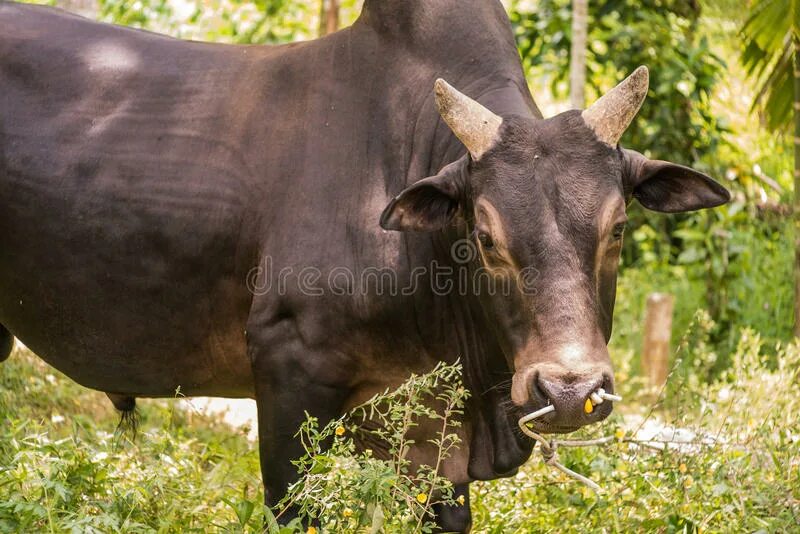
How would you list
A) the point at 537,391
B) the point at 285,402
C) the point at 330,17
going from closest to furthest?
the point at 537,391
the point at 285,402
the point at 330,17

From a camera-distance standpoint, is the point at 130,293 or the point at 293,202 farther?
the point at 130,293

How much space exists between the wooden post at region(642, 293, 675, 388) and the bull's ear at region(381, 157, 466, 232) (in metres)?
4.72

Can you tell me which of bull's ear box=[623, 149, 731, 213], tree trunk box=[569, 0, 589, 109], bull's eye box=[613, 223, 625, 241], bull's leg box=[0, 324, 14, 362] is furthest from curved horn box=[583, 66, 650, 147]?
tree trunk box=[569, 0, 589, 109]

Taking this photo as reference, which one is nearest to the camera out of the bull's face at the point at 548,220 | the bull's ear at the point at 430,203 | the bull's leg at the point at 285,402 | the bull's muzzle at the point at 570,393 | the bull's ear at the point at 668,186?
the bull's muzzle at the point at 570,393

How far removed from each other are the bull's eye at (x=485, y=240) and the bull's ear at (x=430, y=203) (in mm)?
210

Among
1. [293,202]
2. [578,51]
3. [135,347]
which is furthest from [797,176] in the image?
[135,347]

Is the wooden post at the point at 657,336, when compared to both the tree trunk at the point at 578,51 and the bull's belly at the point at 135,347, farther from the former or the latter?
the bull's belly at the point at 135,347

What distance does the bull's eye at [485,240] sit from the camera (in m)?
3.67

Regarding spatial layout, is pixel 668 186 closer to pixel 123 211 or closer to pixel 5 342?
pixel 123 211

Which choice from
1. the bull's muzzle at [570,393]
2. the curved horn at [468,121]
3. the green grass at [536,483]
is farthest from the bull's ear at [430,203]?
the green grass at [536,483]

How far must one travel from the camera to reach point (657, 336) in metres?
8.39

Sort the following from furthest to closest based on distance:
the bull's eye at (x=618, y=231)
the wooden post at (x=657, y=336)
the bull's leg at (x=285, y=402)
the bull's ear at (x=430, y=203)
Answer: the wooden post at (x=657, y=336) < the bull's leg at (x=285, y=402) < the bull's ear at (x=430, y=203) < the bull's eye at (x=618, y=231)

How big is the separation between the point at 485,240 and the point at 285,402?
0.93 meters

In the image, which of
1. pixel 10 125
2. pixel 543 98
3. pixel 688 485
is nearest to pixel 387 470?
pixel 688 485
